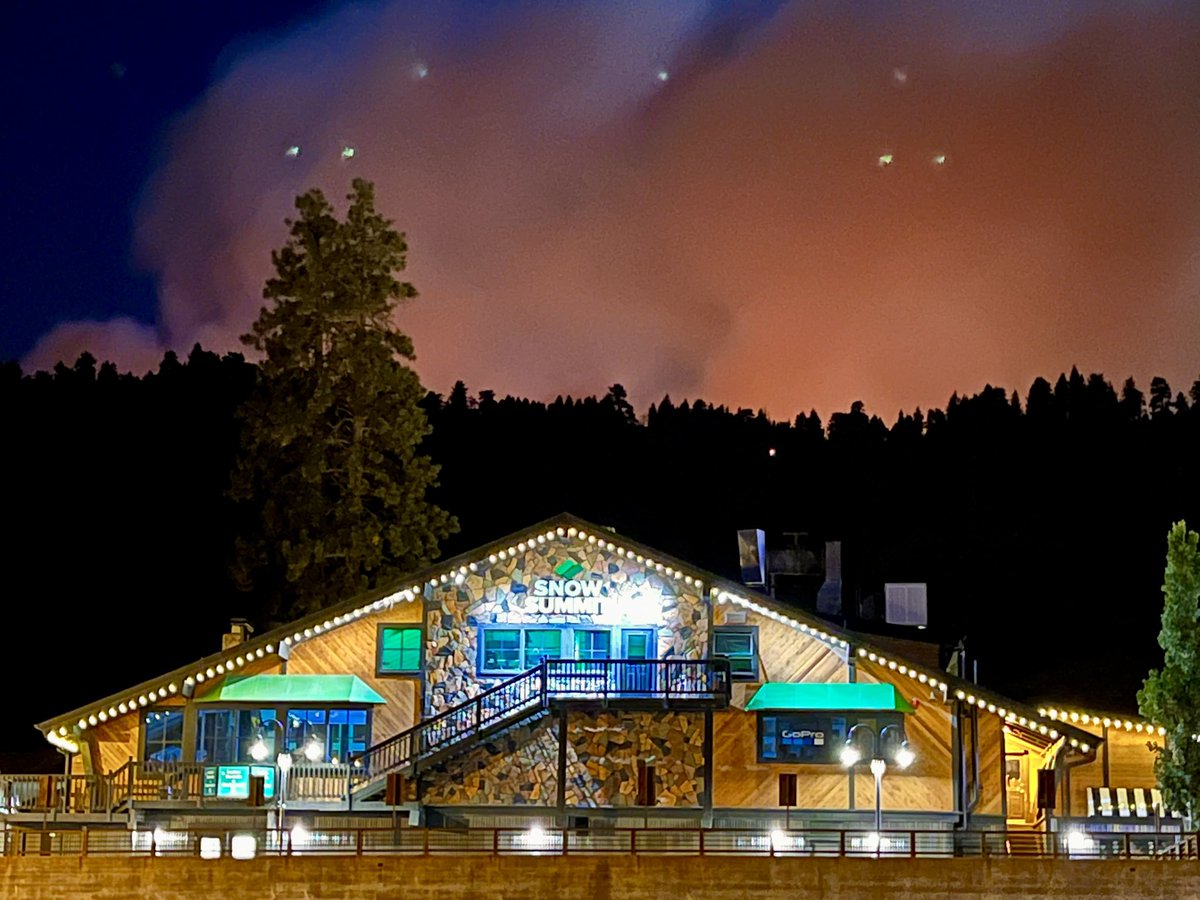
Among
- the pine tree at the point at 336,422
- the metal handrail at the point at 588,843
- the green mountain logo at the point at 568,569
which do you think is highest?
the pine tree at the point at 336,422

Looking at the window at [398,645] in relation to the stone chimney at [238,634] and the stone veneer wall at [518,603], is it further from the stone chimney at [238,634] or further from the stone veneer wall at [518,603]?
the stone chimney at [238,634]

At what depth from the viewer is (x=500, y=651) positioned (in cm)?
4134

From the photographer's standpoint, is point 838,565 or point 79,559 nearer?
point 838,565

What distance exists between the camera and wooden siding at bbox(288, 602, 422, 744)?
40812mm

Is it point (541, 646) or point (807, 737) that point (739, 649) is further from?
point (541, 646)

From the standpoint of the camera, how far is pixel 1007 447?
4564 inches

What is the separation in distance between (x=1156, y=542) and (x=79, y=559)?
62.1 metres

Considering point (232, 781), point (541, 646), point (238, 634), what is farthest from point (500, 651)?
point (238, 634)

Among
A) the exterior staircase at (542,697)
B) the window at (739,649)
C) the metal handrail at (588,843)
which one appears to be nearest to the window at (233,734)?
the exterior staircase at (542,697)

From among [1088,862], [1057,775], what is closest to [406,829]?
[1088,862]

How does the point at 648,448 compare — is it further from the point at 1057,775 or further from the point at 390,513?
the point at 1057,775

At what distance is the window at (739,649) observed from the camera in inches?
1586

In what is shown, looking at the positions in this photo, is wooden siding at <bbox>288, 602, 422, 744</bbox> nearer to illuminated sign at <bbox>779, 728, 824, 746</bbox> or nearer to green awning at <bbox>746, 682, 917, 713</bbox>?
green awning at <bbox>746, 682, 917, 713</bbox>

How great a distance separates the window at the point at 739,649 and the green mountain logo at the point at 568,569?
3.62m
